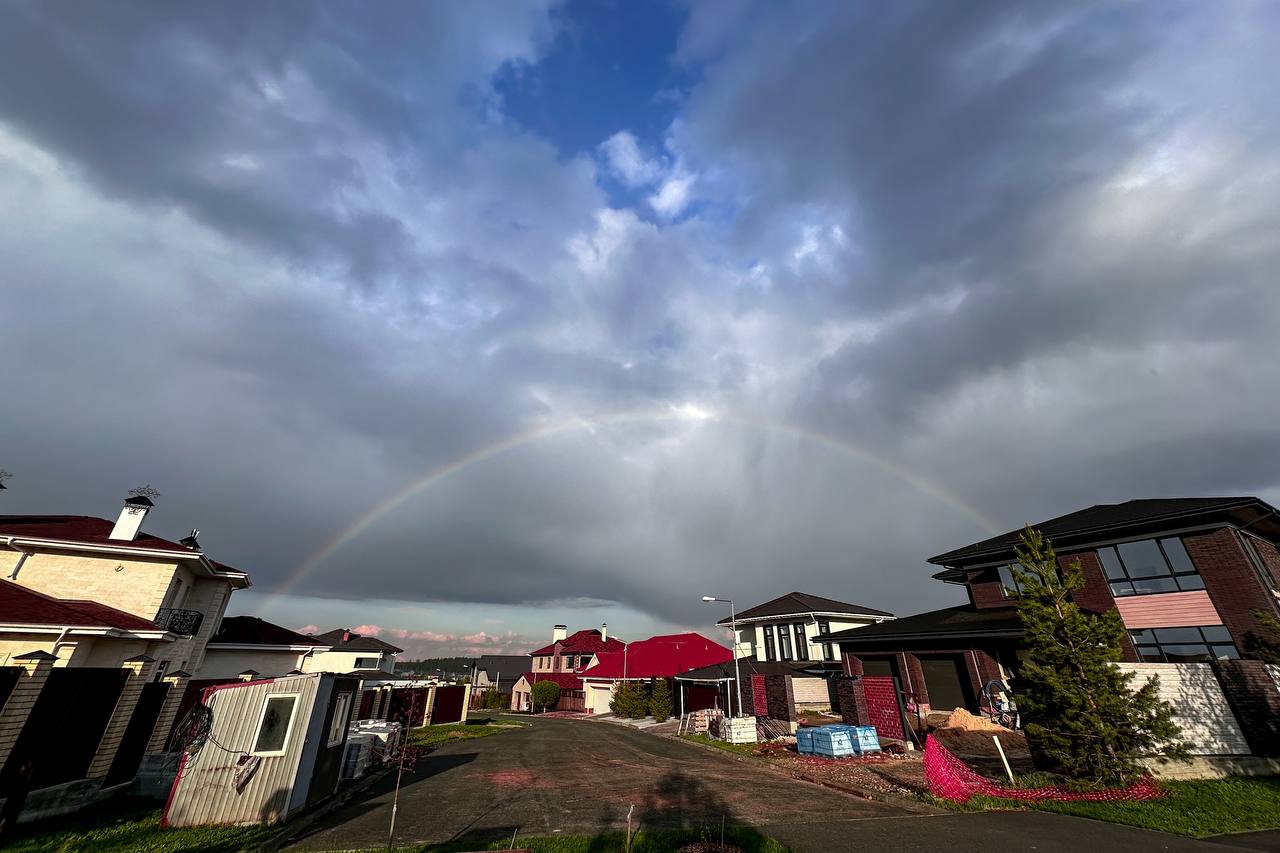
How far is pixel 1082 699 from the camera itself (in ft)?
45.5

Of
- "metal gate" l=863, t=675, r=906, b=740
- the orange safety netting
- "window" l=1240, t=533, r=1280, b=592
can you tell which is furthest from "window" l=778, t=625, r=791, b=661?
the orange safety netting

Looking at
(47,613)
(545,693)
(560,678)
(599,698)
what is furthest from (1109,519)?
(560,678)

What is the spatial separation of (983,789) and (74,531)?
119 feet

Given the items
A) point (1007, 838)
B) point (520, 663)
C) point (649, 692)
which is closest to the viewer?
point (1007, 838)

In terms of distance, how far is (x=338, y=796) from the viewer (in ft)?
47.8

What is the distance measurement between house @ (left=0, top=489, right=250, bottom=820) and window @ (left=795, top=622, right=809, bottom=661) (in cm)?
4018

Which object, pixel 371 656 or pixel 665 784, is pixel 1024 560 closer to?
pixel 665 784

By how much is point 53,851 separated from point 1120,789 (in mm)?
23889

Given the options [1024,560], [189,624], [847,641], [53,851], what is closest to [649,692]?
[847,641]

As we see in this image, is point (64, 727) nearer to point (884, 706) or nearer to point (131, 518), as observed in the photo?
point (131, 518)

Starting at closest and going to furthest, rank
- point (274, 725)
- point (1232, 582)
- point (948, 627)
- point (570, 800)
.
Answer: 1. point (274, 725)
2. point (570, 800)
3. point (1232, 582)
4. point (948, 627)

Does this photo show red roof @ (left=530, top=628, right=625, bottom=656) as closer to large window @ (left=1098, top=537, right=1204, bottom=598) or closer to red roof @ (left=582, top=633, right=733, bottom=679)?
red roof @ (left=582, top=633, right=733, bottom=679)

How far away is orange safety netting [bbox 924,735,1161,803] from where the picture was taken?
12992 millimetres

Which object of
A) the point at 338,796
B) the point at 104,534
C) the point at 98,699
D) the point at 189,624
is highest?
the point at 104,534
